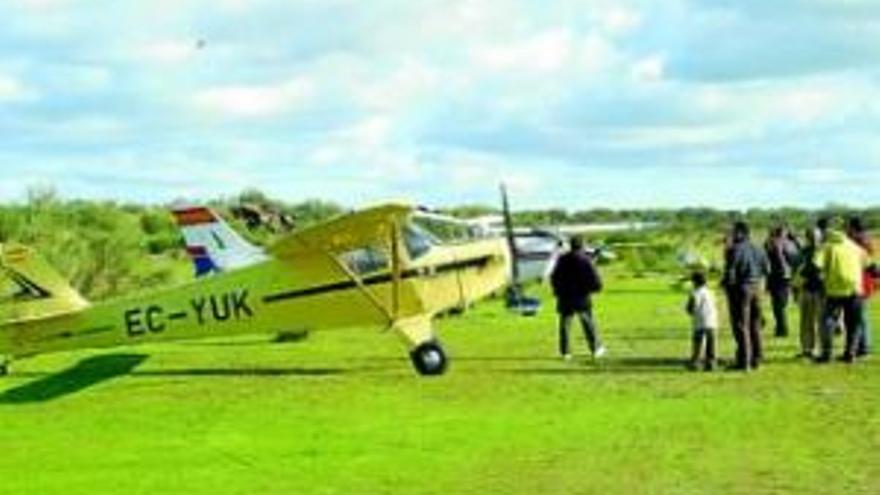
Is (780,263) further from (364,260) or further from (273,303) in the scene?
(273,303)

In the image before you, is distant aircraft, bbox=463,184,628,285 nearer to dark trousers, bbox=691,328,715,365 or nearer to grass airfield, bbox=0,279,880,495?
grass airfield, bbox=0,279,880,495

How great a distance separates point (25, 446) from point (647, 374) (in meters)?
8.60

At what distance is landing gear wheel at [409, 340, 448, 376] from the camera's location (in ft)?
69.3

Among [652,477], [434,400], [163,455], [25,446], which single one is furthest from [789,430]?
[25,446]

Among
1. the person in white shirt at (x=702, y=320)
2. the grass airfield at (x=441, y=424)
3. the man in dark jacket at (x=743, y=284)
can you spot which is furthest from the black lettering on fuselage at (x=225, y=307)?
the man in dark jacket at (x=743, y=284)

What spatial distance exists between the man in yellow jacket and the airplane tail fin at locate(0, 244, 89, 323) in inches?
419

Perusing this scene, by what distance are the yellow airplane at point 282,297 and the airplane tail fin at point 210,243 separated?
28.7ft

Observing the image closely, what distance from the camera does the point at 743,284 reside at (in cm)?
2033

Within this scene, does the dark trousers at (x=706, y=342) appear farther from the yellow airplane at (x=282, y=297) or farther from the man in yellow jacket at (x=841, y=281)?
the yellow airplane at (x=282, y=297)

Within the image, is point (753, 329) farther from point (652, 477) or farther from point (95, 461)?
point (95, 461)

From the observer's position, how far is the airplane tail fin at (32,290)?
22.6 metres

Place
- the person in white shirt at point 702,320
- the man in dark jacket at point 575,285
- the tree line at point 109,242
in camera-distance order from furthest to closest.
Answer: the tree line at point 109,242 < the man in dark jacket at point 575,285 < the person in white shirt at point 702,320

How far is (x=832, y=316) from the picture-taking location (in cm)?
2133

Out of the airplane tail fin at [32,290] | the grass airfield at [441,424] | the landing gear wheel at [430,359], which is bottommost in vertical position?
the grass airfield at [441,424]
